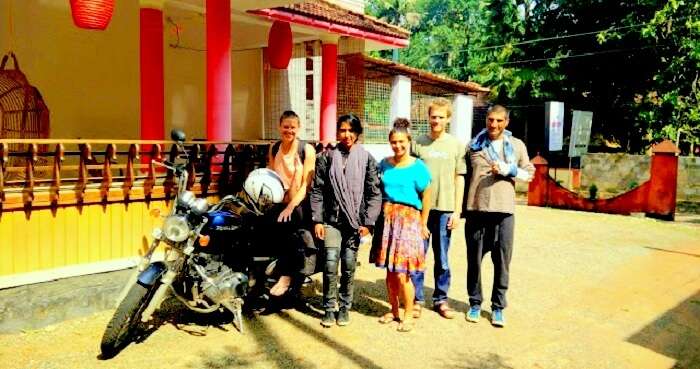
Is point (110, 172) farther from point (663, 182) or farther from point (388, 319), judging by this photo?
point (663, 182)

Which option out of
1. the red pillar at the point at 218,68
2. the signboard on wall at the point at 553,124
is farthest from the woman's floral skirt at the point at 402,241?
the signboard on wall at the point at 553,124

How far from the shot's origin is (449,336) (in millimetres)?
4449

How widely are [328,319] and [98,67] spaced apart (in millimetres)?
6081

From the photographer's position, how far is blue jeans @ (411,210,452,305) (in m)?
4.82

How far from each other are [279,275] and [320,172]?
1.00m

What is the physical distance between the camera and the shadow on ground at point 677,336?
13.8 feet

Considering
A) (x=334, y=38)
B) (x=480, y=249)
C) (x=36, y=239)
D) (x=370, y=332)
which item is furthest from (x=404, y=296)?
(x=334, y=38)

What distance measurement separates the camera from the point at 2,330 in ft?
13.8

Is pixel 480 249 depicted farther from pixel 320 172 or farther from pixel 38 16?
pixel 38 16

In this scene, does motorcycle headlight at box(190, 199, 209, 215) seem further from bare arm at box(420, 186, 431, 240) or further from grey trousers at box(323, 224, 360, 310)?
bare arm at box(420, 186, 431, 240)

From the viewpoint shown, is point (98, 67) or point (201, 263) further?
point (98, 67)

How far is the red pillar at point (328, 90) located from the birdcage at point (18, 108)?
14.2 feet

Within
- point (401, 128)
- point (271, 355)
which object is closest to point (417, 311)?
point (271, 355)

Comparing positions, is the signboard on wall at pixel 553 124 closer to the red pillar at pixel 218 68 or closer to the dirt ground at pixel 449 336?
the dirt ground at pixel 449 336
